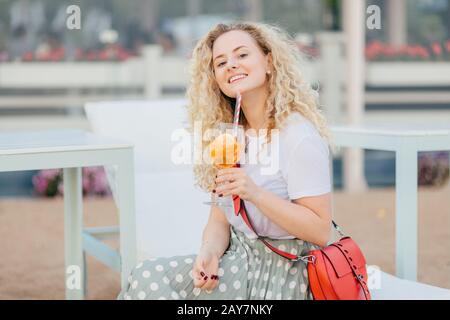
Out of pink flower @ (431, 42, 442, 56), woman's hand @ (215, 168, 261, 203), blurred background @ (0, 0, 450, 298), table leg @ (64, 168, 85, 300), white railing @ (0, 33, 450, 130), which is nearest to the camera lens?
woman's hand @ (215, 168, 261, 203)

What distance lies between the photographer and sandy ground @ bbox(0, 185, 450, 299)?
13.8ft

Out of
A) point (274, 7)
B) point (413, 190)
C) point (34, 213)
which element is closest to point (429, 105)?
point (274, 7)

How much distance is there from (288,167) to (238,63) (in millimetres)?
363

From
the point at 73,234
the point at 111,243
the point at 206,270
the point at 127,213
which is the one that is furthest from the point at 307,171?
the point at 111,243

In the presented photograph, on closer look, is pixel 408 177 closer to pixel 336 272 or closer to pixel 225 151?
pixel 336 272

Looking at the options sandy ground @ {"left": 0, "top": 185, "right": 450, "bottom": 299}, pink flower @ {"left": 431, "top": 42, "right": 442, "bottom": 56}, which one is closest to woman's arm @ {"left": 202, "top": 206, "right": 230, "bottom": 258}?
sandy ground @ {"left": 0, "top": 185, "right": 450, "bottom": 299}

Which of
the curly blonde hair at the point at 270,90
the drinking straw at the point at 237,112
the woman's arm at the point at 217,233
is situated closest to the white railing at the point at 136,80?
the curly blonde hair at the point at 270,90

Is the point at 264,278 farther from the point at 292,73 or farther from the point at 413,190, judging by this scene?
the point at 413,190

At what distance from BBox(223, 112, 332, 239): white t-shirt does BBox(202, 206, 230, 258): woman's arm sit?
70 millimetres

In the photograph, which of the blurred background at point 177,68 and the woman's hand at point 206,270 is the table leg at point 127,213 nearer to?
the woman's hand at point 206,270

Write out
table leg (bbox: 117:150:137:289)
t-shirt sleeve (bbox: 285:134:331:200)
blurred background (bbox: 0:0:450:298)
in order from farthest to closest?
blurred background (bbox: 0:0:450:298), table leg (bbox: 117:150:137:289), t-shirt sleeve (bbox: 285:134:331:200)

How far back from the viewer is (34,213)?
6.45 m

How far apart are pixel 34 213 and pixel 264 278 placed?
168 inches

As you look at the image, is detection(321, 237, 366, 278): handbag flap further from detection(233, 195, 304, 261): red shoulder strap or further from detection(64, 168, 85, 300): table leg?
detection(64, 168, 85, 300): table leg
